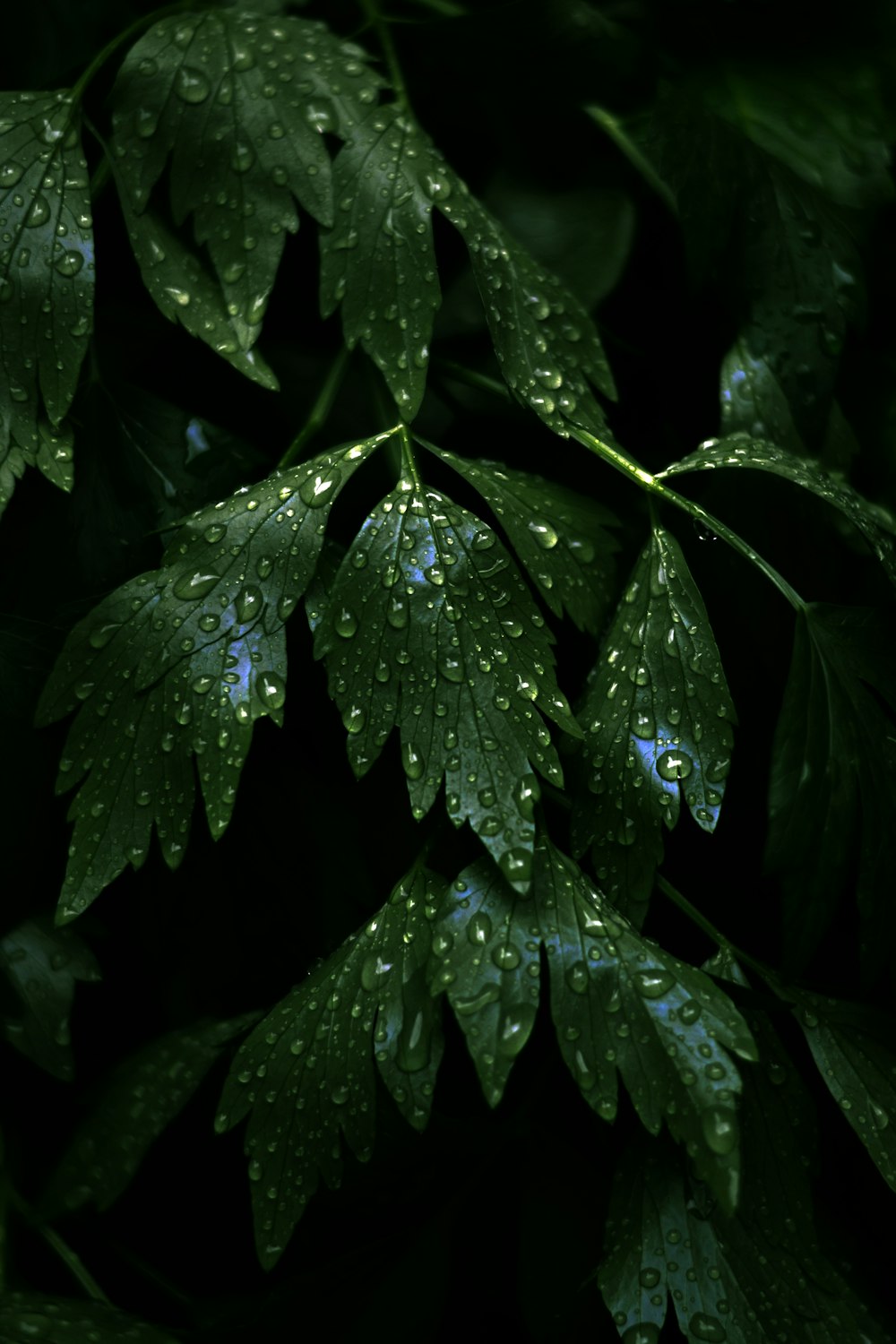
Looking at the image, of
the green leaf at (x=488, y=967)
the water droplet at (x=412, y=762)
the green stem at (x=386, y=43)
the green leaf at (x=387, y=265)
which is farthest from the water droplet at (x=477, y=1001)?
the green stem at (x=386, y=43)

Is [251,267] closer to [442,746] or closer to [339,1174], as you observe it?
[442,746]

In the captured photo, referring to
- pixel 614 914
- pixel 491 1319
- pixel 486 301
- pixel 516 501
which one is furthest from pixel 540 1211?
pixel 486 301

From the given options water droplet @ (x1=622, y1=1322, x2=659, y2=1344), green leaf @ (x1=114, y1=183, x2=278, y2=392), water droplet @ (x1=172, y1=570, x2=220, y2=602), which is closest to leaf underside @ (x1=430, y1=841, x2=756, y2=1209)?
water droplet @ (x1=622, y1=1322, x2=659, y2=1344)

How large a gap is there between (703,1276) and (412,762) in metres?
0.30

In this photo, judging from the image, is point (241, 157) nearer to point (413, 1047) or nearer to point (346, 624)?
point (346, 624)

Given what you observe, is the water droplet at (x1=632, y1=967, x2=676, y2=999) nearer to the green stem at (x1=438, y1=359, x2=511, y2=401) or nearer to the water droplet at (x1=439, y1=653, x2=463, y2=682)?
the water droplet at (x1=439, y1=653, x2=463, y2=682)

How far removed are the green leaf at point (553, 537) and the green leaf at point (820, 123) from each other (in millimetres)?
362

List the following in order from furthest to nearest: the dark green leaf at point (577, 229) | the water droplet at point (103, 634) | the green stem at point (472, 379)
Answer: the dark green leaf at point (577, 229)
the green stem at point (472, 379)
the water droplet at point (103, 634)

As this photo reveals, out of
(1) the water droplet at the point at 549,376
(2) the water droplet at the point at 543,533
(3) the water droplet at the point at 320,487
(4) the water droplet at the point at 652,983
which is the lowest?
(4) the water droplet at the point at 652,983

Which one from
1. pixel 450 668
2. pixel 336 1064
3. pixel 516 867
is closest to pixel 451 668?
pixel 450 668

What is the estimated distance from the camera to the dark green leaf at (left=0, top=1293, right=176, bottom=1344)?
1.90 ft

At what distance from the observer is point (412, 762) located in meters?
0.56

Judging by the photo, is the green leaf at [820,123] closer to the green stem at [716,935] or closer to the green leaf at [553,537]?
the green leaf at [553,537]

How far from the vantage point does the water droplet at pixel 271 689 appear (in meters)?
0.58
